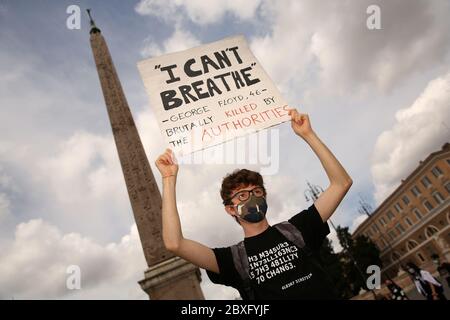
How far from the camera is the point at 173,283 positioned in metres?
8.22

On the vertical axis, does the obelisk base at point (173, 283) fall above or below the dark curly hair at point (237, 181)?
above

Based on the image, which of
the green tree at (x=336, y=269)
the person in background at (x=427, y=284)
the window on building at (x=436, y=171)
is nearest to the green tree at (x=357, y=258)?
the green tree at (x=336, y=269)

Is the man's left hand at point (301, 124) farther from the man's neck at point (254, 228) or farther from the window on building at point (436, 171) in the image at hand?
the window on building at point (436, 171)

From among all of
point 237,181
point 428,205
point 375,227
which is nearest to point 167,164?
point 237,181

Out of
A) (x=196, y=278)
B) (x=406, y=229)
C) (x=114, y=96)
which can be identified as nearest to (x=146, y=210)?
(x=196, y=278)

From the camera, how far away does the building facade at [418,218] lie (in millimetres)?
43000

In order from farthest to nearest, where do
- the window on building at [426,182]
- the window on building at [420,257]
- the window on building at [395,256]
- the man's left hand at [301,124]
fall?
the window on building at [395,256] → the window on building at [420,257] → the window on building at [426,182] → the man's left hand at [301,124]

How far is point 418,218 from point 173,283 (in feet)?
169

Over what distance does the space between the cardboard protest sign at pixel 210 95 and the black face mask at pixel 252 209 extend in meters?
0.68

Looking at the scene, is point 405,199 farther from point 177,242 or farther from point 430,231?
point 177,242

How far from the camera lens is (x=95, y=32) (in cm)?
1474

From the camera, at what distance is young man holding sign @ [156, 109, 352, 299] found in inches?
76.8
